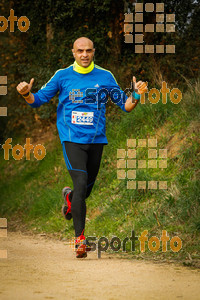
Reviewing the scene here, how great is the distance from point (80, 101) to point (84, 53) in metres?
0.61

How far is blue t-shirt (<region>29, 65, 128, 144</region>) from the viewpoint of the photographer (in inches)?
268

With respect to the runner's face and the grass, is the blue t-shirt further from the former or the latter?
the grass

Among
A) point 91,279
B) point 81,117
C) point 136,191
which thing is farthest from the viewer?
point 136,191

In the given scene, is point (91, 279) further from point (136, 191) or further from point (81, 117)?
point (136, 191)

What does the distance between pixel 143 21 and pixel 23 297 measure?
8423 millimetres

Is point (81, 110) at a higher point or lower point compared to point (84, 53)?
lower

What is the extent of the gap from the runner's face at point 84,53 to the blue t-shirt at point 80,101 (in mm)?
132

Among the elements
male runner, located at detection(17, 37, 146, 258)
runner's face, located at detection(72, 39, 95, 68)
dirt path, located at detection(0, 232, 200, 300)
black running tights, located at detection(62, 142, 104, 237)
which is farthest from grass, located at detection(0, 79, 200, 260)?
runner's face, located at detection(72, 39, 95, 68)

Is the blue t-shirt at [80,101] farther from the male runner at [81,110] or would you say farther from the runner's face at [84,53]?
the runner's face at [84,53]

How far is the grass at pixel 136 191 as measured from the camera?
7.88 meters

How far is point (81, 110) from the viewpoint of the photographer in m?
6.80

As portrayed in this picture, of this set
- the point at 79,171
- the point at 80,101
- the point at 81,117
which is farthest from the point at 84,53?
the point at 79,171

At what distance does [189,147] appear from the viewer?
30.2 feet

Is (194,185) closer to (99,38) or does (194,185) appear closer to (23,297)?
(23,297)
